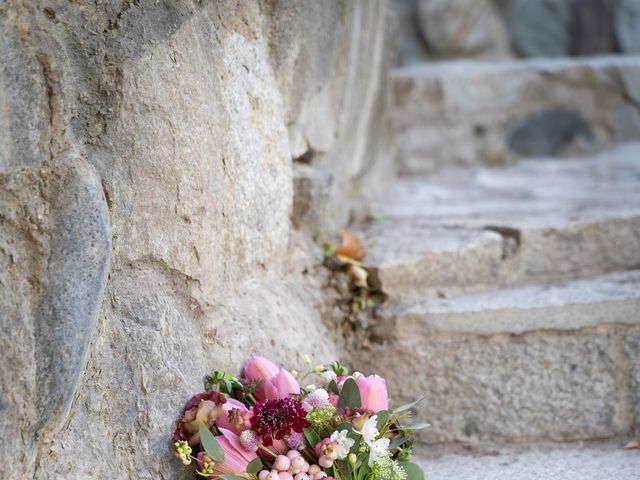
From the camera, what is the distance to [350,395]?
110 centimetres

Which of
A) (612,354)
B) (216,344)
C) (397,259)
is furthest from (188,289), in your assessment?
(612,354)

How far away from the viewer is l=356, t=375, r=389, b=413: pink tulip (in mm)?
→ 1103

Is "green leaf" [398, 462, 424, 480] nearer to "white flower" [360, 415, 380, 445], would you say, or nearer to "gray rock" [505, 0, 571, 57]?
"white flower" [360, 415, 380, 445]

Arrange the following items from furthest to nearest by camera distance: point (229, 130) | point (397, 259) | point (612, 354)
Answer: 1. point (397, 259)
2. point (612, 354)
3. point (229, 130)

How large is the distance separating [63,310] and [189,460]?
0.87ft

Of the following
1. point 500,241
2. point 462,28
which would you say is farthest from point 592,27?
point 500,241

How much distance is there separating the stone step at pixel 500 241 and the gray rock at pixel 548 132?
3.17ft

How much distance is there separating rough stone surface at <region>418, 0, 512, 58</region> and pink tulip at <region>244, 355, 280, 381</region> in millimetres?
3693

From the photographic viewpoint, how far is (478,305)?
153 cm

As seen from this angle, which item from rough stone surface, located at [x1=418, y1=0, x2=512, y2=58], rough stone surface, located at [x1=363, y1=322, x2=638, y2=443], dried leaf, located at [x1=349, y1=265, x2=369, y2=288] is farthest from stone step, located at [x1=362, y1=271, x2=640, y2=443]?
rough stone surface, located at [x1=418, y1=0, x2=512, y2=58]

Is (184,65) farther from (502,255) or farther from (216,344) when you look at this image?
(502,255)

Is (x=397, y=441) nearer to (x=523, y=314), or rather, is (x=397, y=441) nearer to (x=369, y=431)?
(x=369, y=431)

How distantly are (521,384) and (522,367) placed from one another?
0.03 meters

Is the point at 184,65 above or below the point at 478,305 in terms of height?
above
